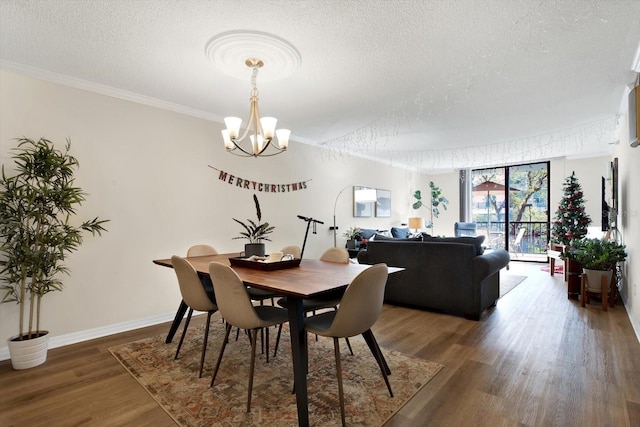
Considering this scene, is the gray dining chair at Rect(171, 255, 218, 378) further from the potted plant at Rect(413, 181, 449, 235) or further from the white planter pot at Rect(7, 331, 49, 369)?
the potted plant at Rect(413, 181, 449, 235)

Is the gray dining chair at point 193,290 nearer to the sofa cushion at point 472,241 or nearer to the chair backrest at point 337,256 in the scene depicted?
the chair backrest at point 337,256

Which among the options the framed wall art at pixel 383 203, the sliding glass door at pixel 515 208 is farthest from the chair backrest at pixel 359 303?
the sliding glass door at pixel 515 208

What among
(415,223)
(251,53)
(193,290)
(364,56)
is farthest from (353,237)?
(251,53)

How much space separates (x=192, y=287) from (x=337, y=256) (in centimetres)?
122

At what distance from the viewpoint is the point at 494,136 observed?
530 cm

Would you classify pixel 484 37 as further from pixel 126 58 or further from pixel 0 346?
pixel 0 346

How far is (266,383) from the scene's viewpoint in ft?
7.21

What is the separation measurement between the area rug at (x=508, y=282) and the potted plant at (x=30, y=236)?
5.06 m

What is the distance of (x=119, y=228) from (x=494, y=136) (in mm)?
5471

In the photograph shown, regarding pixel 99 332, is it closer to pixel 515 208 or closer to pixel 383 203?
pixel 383 203

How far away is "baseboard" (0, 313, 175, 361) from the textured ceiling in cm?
232

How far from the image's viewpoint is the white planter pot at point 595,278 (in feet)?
12.4

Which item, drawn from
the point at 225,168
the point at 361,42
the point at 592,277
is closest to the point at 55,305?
the point at 225,168

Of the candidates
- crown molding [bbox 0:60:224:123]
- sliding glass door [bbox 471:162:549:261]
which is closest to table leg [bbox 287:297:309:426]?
crown molding [bbox 0:60:224:123]
